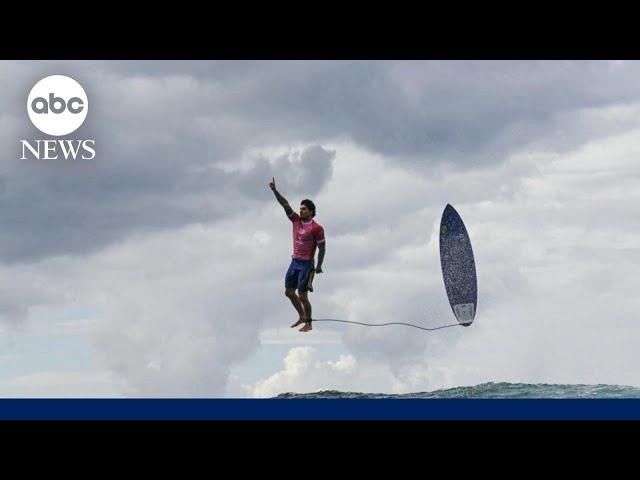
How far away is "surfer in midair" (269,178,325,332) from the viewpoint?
1516 cm

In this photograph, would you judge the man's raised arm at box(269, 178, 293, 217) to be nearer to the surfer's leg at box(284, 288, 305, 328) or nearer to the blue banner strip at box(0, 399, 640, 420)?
the surfer's leg at box(284, 288, 305, 328)

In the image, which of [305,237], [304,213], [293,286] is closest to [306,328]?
[293,286]

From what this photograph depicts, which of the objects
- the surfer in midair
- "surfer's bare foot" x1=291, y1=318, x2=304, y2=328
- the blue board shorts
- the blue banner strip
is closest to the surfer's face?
the surfer in midair

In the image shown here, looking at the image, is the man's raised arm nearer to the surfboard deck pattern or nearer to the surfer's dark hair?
the surfer's dark hair

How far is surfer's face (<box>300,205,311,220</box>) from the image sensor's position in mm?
15148

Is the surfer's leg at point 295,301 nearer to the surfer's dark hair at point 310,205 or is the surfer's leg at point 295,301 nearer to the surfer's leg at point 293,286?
the surfer's leg at point 293,286

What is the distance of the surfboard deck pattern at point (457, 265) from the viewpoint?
52.2ft

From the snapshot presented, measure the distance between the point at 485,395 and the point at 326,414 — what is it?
4095 millimetres

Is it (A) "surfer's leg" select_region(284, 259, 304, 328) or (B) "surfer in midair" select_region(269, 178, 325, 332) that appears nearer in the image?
(B) "surfer in midair" select_region(269, 178, 325, 332)

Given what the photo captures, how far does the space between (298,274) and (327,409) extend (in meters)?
3.64

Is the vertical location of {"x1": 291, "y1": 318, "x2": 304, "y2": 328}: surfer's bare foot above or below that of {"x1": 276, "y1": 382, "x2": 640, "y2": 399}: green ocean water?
above

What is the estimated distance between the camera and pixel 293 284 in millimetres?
15516

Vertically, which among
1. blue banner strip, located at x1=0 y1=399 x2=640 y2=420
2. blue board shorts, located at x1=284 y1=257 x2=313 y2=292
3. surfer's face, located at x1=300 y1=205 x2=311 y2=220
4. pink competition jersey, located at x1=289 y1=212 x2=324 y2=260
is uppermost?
surfer's face, located at x1=300 y1=205 x2=311 y2=220

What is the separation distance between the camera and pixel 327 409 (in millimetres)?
12250
